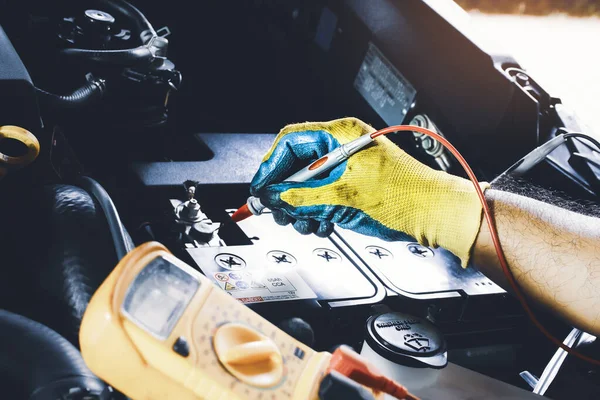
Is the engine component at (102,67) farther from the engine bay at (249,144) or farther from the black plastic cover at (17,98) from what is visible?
the black plastic cover at (17,98)

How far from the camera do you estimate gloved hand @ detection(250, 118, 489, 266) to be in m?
0.91

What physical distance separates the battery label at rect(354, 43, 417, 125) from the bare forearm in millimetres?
533

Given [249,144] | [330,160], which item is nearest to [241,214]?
[330,160]

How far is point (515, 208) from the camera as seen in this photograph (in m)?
0.91

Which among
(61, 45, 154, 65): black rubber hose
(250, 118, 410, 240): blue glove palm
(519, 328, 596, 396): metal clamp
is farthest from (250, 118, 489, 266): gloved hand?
(61, 45, 154, 65): black rubber hose

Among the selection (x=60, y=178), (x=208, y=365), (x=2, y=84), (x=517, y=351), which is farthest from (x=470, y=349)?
(x=2, y=84)

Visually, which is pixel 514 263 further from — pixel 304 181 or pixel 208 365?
pixel 208 365

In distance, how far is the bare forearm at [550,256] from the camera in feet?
2.84

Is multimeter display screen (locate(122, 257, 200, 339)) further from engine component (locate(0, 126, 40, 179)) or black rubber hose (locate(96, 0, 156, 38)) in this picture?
black rubber hose (locate(96, 0, 156, 38))

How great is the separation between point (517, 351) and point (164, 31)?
110 centimetres

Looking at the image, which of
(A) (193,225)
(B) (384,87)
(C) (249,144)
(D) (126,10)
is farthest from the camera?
(B) (384,87)

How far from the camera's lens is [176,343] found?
1.73ft

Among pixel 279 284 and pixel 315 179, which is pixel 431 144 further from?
pixel 279 284

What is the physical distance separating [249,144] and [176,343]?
83 centimetres
